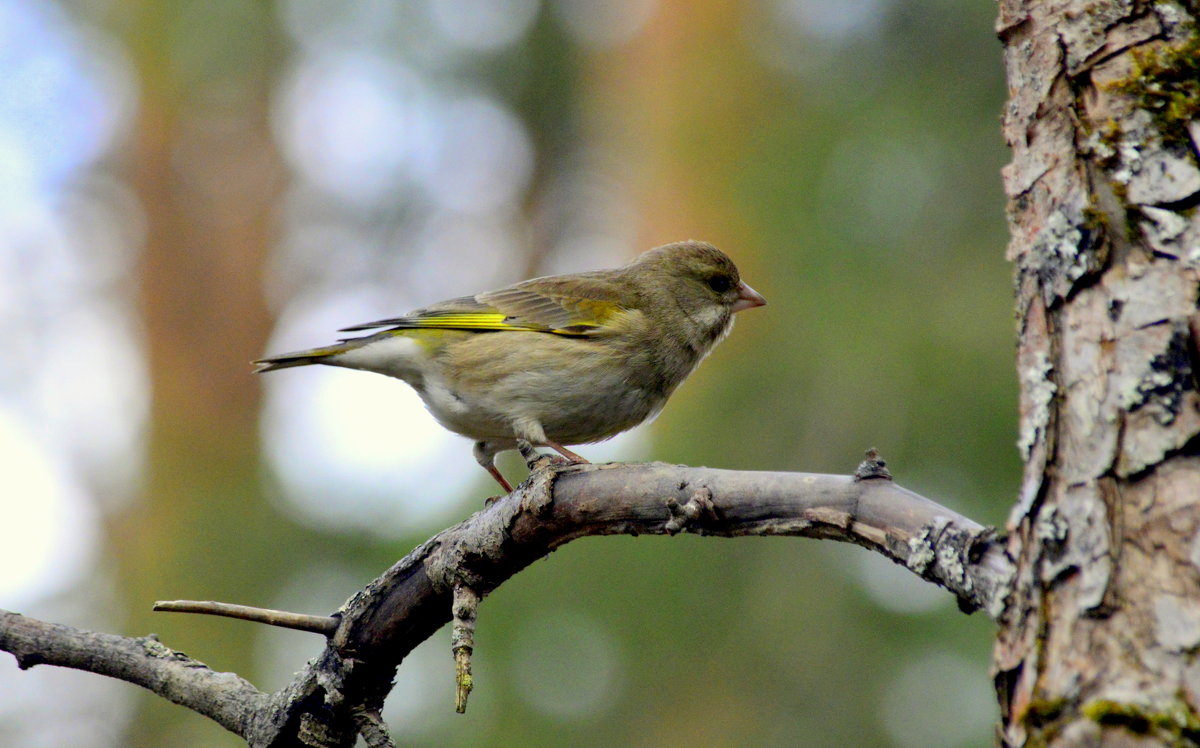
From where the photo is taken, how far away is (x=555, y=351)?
5.28 m

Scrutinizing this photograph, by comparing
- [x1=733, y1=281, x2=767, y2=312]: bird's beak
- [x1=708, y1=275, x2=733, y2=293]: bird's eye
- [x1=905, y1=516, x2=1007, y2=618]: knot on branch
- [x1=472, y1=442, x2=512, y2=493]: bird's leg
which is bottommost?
[x1=905, y1=516, x2=1007, y2=618]: knot on branch

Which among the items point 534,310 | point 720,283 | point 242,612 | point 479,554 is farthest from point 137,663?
point 720,283

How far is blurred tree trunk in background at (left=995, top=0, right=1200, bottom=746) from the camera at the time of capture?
5.64 feet

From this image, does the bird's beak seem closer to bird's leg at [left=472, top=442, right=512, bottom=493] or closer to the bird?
the bird

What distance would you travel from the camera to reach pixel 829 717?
7.07 metres

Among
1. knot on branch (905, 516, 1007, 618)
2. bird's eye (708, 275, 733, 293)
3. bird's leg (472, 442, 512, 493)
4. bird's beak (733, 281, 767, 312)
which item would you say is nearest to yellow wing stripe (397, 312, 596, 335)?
bird's leg (472, 442, 512, 493)

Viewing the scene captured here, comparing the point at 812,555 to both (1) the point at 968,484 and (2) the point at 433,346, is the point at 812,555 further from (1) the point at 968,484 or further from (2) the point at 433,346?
(2) the point at 433,346

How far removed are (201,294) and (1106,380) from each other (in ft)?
37.5

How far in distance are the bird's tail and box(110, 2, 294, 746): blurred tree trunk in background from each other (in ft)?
16.4

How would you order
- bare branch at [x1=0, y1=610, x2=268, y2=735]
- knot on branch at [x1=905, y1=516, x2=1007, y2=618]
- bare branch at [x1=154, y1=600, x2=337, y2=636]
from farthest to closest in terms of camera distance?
1. bare branch at [x1=0, y1=610, x2=268, y2=735]
2. bare branch at [x1=154, y1=600, x2=337, y2=636]
3. knot on branch at [x1=905, y1=516, x2=1007, y2=618]

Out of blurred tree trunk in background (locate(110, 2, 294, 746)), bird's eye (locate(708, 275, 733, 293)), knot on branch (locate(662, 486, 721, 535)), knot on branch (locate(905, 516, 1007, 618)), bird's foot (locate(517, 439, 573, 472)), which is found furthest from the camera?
blurred tree trunk in background (locate(110, 2, 294, 746))

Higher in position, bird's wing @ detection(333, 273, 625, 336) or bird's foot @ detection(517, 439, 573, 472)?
bird's wing @ detection(333, 273, 625, 336)

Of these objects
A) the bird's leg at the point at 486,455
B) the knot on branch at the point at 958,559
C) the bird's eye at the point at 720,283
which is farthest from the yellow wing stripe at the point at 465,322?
the knot on branch at the point at 958,559

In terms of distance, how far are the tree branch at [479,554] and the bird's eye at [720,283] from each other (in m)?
3.19
